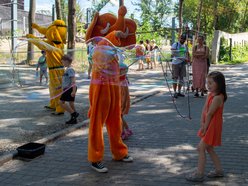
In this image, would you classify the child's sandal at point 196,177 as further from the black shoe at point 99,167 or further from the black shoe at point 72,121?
the black shoe at point 72,121

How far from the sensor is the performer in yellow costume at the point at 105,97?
4820 mm

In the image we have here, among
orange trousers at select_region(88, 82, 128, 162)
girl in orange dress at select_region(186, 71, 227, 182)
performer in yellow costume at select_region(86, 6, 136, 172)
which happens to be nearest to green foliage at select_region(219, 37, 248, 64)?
performer in yellow costume at select_region(86, 6, 136, 172)

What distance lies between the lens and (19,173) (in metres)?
4.82

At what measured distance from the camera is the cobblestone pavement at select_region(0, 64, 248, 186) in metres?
4.58

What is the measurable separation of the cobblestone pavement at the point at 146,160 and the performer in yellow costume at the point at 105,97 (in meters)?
0.23

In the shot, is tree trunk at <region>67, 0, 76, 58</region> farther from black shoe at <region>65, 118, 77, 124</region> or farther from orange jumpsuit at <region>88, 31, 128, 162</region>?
orange jumpsuit at <region>88, 31, 128, 162</region>

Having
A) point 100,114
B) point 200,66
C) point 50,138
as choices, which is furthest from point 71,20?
point 100,114

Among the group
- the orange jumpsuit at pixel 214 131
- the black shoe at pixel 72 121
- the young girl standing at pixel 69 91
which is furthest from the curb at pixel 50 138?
the orange jumpsuit at pixel 214 131

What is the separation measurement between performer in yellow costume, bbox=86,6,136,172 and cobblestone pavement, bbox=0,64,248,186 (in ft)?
0.76

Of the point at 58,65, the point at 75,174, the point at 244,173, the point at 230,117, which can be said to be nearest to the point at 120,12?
the point at 75,174

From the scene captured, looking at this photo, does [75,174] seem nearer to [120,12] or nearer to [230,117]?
[120,12]

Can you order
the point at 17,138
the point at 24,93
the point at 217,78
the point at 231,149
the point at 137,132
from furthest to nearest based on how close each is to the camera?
1. the point at 24,93
2. the point at 137,132
3. the point at 17,138
4. the point at 231,149
5. the point at 217,78

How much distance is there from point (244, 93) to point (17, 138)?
26.7 feet

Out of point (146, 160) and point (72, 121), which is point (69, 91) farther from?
point (146, 160)
